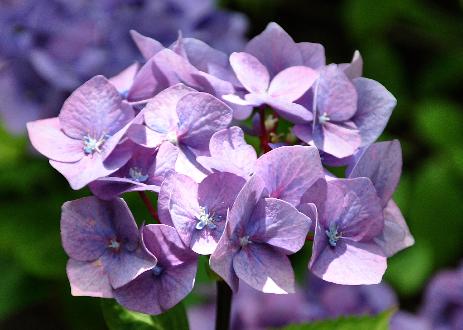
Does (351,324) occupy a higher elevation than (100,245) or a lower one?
lower

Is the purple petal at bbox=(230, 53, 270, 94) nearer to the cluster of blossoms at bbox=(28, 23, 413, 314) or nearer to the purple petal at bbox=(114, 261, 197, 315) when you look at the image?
the cluster of blossoms at bbox=(28, 23, 413, 314)

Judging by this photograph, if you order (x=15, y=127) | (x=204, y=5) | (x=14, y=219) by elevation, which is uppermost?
(x=204, y=5)

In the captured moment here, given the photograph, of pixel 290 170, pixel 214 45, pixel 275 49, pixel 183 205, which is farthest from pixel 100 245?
pixel 214 45

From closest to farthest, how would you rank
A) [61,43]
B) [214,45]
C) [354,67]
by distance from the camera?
[354,67] < [61,43] < [214,45]

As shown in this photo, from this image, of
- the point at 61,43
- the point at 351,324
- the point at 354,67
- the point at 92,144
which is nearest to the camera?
the point at 92,144

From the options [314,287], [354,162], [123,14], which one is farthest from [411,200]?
[354,162]

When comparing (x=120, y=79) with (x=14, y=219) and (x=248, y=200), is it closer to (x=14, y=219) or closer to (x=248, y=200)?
(x=248, y=200)

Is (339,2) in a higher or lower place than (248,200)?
lower

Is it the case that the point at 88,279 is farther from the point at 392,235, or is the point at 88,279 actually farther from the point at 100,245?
the point at 392,235
